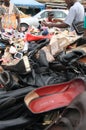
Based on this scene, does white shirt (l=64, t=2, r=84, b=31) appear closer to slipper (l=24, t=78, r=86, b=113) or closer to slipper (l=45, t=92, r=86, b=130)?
slipper (l=24, t=78, r=86, b=113)

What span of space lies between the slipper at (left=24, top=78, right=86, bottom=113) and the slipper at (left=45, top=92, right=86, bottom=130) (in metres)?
0.17

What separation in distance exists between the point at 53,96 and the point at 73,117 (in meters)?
0.41

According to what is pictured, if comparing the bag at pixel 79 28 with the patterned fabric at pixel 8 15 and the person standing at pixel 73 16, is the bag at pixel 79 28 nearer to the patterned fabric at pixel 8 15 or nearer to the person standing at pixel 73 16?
the person standing at pixel 73 16

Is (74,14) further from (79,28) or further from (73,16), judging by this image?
(79,28)

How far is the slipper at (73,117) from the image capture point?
2.11 m

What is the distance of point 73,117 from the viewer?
2229 millimetres

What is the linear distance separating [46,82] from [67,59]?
0.26 meters

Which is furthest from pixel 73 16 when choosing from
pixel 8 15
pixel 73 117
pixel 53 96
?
pixel 73 117

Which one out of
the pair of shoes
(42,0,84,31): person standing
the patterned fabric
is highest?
the pair of shoes

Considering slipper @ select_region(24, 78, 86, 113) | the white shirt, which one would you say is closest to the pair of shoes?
slipper @ select_region(24, 78, 86, 113)

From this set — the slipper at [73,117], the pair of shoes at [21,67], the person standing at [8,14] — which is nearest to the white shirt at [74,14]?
the person standing at [8,14]

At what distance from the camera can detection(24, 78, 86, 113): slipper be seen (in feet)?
8.27

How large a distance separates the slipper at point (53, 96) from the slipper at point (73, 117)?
0.55ft

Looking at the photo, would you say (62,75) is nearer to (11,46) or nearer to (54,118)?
(54,118)
